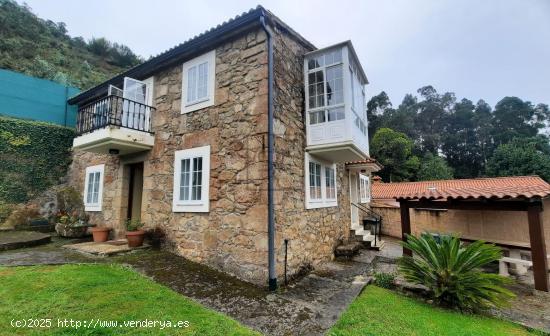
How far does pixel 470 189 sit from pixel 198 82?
812 centimetres

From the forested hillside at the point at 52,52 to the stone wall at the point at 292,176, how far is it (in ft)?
62.6

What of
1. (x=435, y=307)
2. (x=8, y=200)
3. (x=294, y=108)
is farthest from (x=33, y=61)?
(x=435, y=307)

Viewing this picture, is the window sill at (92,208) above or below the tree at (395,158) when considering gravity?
below

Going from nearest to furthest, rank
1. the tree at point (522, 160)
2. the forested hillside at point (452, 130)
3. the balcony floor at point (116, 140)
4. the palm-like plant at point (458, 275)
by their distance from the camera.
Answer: the palm-like plant at point (458, 275), the balcony floor at point (116, 140), the tree at point (522, 160), the forested hillside at point (452, 130)

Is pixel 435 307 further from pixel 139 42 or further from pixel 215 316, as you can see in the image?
pixel 139 42

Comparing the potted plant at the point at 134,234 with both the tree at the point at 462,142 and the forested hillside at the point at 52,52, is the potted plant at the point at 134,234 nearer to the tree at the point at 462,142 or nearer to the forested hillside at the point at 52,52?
the forested hillside at the point at 52,52

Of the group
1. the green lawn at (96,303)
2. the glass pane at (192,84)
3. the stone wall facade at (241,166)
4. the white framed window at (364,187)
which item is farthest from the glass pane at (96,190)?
the white framed window at (364,187)

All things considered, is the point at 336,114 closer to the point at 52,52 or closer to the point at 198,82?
the point at 198,82

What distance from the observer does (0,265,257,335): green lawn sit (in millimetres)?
3199

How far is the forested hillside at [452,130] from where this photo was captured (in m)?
29.3

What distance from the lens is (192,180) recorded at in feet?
21.2

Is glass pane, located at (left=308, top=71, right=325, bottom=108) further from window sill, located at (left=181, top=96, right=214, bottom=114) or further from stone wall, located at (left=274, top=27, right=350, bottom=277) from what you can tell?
window sill, located at (left=181, top=96, right=214, bottom=114)

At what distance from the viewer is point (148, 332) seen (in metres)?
3.14

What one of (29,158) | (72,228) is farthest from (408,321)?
(29,158)
